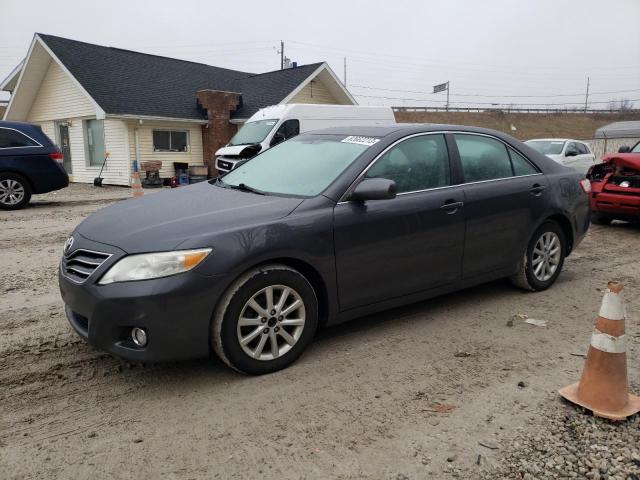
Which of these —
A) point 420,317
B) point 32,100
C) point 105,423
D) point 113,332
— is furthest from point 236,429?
point 32,100

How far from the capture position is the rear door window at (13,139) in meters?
11.1

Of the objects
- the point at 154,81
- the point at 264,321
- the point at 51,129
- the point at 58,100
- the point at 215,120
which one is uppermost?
the point at 154,81

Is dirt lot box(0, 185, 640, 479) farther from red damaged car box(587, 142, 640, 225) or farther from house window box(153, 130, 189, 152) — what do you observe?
house window box(153, 130, 189, 152)

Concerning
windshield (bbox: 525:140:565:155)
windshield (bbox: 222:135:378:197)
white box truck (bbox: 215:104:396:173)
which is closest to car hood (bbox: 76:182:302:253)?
windshield (bbox: 222:135:378:197)

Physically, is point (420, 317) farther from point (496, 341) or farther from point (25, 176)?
point (25, 176)

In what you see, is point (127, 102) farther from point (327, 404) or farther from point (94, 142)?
point (327, 404)

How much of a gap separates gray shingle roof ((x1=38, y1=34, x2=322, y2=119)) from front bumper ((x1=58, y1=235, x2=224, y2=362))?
55.9 feet

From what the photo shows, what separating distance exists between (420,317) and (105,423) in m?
2.69

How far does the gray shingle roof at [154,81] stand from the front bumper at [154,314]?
17.0 m

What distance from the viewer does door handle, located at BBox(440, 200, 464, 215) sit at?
4270mm

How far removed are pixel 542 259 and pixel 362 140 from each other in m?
2.37

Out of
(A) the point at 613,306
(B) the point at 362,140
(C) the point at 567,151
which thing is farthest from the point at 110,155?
(A) the point at 613,306

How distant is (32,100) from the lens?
2266cm

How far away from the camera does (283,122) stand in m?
14.6
